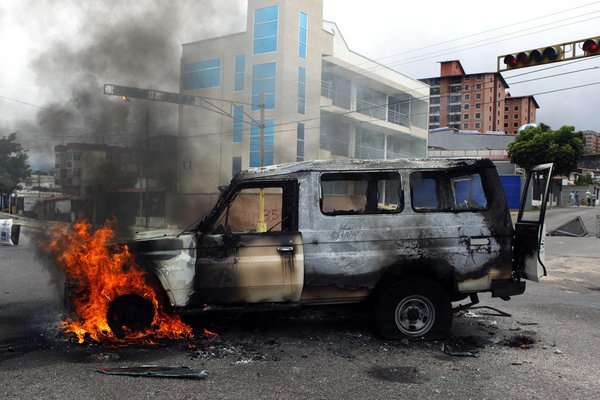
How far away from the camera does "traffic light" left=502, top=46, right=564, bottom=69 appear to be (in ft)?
36.4

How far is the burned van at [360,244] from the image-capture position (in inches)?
166

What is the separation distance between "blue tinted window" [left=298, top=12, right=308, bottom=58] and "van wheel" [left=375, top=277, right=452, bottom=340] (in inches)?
435

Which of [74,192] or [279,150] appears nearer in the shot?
[74,192]

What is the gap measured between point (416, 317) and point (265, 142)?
368 inches

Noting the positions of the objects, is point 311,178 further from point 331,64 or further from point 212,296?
point 331,64

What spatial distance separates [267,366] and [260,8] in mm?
8709

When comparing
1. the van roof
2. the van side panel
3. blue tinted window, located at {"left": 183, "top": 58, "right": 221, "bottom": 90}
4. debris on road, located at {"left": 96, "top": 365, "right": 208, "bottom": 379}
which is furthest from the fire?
blue tinted window, located at {"left": 183, "top": 58, "right": 221, "bottom": 90}

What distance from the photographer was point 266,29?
11.2 m

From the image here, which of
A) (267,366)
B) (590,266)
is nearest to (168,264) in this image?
(267,366)

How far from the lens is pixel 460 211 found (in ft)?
14.7

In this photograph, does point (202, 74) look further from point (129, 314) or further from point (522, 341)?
point (522, 341)

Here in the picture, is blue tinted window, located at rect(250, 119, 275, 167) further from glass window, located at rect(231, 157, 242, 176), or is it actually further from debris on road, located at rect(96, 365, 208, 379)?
debris on road, located at rect(96, 365, 208, 379)

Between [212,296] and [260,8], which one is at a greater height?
[260,8]

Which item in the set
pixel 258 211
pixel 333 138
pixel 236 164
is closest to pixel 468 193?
pixel 258 211
